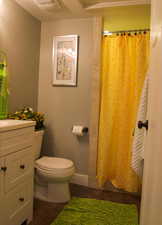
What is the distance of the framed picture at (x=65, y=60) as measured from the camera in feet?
7.85

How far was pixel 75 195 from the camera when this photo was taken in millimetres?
2119

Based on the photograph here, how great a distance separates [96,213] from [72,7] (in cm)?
228

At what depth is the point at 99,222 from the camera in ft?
5.37

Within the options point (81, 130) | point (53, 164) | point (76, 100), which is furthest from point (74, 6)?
point (53, 164)


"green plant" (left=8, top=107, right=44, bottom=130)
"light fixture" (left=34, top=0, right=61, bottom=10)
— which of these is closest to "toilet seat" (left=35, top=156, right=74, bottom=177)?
"green plant" (left=8, top=107, right=44, bottom=130)

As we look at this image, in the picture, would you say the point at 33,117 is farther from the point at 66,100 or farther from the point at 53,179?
the point at 53,179

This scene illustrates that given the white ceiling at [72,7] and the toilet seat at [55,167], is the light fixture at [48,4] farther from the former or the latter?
the toilet seat at [55,167]

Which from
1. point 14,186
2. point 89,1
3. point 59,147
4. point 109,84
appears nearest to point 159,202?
point 14,186

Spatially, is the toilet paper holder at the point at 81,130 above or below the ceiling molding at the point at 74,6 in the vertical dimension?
below

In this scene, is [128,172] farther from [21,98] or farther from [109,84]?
[21,98]

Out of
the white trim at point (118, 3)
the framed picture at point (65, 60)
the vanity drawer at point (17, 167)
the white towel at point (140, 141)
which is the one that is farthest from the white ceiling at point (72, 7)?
the vanity drawer at point (17, 167)

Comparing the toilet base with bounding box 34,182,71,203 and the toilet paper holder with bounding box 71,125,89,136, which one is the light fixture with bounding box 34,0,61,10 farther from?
the toilet base with bounding box 34,182,71,203

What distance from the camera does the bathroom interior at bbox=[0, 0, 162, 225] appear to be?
179 centimetres

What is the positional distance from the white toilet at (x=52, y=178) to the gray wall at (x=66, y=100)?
44 centimetres
